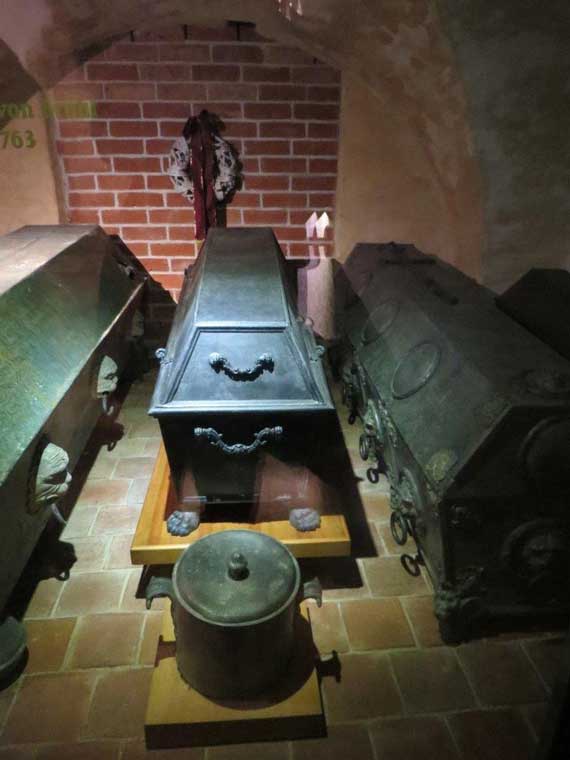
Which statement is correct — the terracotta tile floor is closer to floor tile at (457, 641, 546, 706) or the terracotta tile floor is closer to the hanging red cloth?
floor tile at (457, 641, 546, 706)

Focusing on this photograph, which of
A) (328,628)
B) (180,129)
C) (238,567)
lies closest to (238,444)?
(238,567)

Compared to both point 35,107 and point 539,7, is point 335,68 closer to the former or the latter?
point 539,7

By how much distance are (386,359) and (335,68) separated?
2441 millimetres

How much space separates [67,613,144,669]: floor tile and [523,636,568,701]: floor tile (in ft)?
5.62

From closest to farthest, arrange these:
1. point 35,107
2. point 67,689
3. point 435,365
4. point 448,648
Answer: point 67,689 → point 448,648 → point 435,365 → point 35,107

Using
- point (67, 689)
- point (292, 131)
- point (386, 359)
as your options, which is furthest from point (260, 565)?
point (292, 131)

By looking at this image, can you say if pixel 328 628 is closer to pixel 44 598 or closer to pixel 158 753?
pixel 158 753

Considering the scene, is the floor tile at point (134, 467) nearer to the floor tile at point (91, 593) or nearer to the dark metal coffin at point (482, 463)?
the floor tile at point (91, 593)

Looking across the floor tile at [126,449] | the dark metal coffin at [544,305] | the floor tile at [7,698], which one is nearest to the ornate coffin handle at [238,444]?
the floor tile at [7,698]

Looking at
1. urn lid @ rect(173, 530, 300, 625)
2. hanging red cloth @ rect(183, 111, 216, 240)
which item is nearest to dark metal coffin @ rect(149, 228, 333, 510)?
urn lid @ rect(173, 530, 300, 625)

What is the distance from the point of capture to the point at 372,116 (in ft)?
13.6

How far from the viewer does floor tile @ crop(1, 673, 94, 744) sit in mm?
1960

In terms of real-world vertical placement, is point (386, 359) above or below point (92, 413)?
above

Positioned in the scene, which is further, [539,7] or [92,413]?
[92,413]
